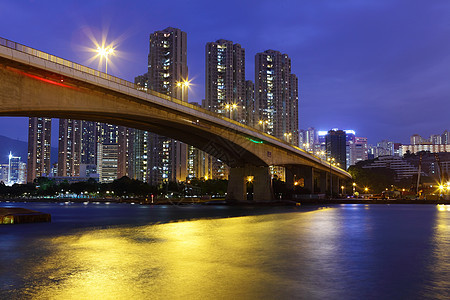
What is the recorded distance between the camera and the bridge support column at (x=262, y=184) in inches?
3265

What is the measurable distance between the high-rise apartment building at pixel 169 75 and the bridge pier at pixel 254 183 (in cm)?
10440

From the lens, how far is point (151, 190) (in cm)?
14650

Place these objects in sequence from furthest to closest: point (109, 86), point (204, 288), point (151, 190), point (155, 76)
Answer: point (155, 76), point (151, 190), point (109, 86), point (204, 288)

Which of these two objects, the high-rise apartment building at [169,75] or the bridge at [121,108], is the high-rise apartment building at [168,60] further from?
the bridge at [121,108]

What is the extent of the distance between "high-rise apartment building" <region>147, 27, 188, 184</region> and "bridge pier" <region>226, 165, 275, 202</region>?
104398 mm

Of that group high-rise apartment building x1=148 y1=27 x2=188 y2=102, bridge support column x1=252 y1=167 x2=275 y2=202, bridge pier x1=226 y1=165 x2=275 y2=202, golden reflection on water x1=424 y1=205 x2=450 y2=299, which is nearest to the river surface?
golden reflection on water x1=424 y1=205 x2=450 y2=299

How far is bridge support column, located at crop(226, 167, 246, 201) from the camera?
3312 inches

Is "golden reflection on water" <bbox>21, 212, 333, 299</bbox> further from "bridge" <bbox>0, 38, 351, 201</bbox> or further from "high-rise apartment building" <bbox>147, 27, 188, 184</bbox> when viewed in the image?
"high-rise apartment building" <bbox>147, 27, 188, 184</bbox>

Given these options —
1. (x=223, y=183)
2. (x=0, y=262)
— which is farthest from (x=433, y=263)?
Answer: (x=223, y=183)

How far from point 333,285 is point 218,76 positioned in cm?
18805

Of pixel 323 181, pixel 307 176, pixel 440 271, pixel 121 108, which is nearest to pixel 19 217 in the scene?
pixel 121 108

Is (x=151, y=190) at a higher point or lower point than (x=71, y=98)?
lower

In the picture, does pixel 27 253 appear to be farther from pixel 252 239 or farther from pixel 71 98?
pixel 71 98

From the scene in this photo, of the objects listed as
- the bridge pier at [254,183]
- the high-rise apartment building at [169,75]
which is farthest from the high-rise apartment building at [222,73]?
the bridge pier at [254,183]
